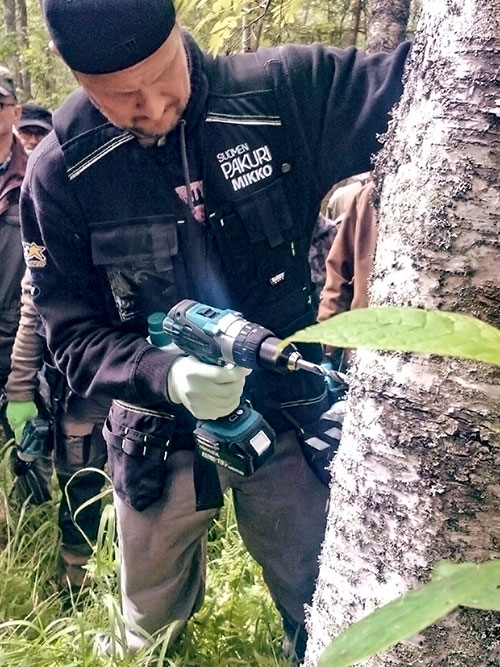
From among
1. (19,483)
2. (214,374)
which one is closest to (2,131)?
(19,483)

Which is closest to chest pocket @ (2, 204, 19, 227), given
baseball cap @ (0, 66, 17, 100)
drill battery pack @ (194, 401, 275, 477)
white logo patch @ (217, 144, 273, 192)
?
baseball cap @ (0, 66, 17, 100)

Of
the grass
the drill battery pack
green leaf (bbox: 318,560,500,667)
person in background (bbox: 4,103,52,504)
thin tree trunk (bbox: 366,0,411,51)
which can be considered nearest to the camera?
green leaf (bbox: 318,560,500,667)

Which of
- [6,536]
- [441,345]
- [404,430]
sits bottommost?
[6,536]

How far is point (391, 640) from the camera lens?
40cm

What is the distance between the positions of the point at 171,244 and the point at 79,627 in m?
1.42

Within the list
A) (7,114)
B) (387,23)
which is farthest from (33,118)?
(387,23)

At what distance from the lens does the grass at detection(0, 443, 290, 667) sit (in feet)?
7.56

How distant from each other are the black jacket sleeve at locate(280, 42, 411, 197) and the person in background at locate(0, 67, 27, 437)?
199cm

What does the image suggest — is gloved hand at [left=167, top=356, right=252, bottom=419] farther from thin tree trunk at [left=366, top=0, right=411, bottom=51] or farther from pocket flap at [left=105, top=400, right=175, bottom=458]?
thin tree trunk at [left=366, top=0, right=411, bottom=51]

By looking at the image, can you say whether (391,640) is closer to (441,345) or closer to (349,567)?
(441,345)

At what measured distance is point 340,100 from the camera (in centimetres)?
193

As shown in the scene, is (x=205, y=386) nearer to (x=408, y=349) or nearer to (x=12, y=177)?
(x=408, y=349)

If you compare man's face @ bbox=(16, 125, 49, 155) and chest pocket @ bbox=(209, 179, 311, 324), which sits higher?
chest pocket @ bbox=(209, 179, 311, 324)

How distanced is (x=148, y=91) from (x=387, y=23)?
3.43m
